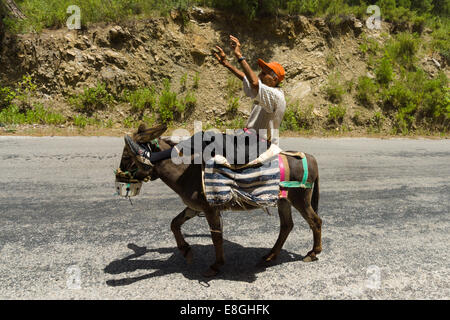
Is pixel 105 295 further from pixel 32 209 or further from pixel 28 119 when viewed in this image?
pixel 28 119

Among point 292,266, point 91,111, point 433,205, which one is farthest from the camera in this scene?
point 91,111

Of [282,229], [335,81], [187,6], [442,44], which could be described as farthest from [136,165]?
[442,44]

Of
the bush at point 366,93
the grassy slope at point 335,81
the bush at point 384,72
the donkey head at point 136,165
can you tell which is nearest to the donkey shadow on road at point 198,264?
the donkey head at point 136,165

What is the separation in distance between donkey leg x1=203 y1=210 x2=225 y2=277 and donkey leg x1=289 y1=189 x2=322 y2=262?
0.98m

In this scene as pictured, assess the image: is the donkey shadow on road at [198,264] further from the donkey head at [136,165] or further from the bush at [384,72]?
the bush at [384,72]

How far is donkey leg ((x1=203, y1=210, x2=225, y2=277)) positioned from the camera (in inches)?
143

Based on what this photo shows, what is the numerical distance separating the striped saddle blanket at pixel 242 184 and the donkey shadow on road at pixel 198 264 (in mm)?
930

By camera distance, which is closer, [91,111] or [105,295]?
[105,295]

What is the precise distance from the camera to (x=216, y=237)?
372cm

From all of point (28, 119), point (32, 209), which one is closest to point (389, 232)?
point (32, 209)

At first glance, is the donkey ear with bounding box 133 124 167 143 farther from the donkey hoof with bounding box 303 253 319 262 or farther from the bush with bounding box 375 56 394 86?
the bush with bounding box 375 56 394 86
